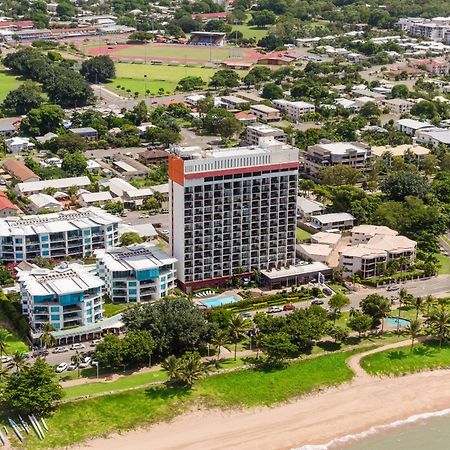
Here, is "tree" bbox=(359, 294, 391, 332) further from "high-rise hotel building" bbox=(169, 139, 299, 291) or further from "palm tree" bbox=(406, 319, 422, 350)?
"high-rise hotel building" bbox=(169, 139, 299, 291)

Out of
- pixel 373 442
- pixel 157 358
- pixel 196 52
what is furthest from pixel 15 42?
pixel 373 442

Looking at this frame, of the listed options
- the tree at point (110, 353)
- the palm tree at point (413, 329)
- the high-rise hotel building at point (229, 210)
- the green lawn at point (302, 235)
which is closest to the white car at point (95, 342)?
the tree at point (110, 353)

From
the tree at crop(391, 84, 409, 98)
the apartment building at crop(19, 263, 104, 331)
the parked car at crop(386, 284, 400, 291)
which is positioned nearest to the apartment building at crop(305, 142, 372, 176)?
the parked car at crop(386, 284, 400, 291)

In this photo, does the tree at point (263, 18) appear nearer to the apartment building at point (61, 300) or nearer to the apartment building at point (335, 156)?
the apartment building at point (335, 156)

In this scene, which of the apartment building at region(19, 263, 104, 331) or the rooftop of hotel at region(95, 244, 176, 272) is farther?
the rooftop of hotel at region(95, 244, 176, 272)

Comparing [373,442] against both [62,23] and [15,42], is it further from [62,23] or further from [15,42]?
[62,23]

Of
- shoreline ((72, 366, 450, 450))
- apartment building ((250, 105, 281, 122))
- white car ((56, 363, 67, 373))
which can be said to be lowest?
shoreline ((72, 366, 450, 450))

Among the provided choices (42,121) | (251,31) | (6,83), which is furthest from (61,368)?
(251,31)
